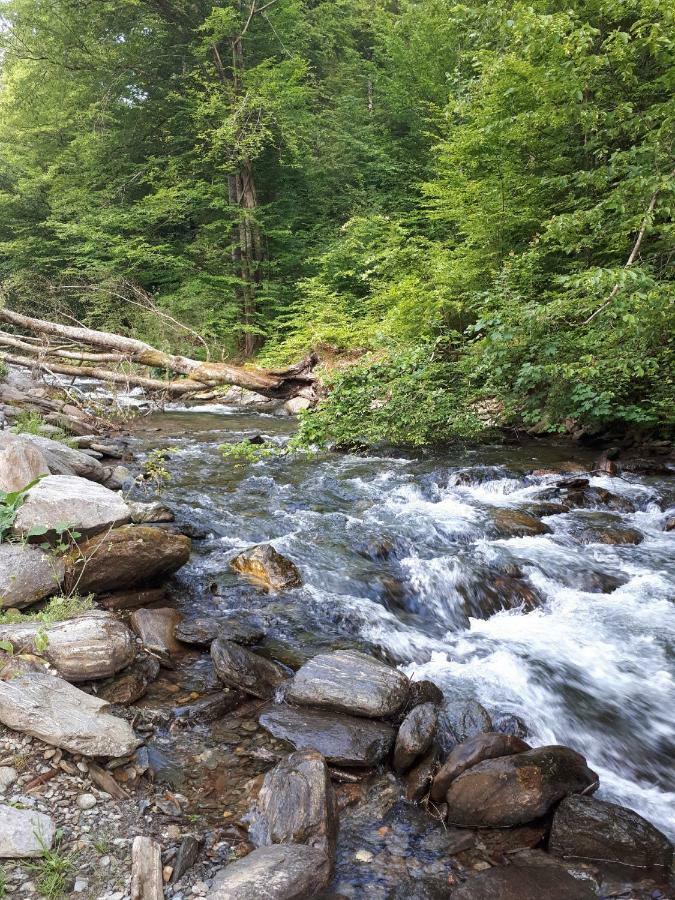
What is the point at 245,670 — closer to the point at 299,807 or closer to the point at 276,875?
the point at 299,807

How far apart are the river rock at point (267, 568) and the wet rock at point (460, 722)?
2.25 m

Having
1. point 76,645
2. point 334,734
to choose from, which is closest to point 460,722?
point 334,734

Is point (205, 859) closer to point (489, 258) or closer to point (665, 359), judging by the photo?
point (665, 359)

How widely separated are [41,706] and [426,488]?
6.51 metres

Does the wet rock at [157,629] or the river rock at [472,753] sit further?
the wet rock at [157,629]

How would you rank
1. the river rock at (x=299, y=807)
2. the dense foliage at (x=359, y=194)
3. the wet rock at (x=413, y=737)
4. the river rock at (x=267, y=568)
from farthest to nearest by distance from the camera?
the dense foliage at (x=359, y=194) → the river rock at (x=267, y=568) → the wet rock at (x=413, y=737) → the river rock at (x=299, y=807)

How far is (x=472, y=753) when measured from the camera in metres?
3.04

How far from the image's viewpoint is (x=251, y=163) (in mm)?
20484

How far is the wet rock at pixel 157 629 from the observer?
4090 millimetres

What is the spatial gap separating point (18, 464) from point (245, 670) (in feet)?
9.95

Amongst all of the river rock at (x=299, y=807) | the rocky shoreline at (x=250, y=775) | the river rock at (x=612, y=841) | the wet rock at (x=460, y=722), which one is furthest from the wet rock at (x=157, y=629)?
the river rock at (x=612, y=841)

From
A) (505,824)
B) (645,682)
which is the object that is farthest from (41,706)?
(645,682)

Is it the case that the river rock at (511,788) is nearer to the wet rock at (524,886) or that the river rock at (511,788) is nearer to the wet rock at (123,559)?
the wet rock at (524,886)

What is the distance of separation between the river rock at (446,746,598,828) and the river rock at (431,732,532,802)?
4 cm
